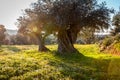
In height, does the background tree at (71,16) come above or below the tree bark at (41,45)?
above

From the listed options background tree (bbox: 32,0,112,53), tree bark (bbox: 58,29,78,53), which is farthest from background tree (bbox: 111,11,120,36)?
tree bark (bbox: 58,29,78,53)

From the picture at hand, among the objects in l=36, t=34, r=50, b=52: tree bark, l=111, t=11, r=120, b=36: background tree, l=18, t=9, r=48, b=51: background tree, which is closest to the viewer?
l=18, t=9, r=48, b=51: background tree

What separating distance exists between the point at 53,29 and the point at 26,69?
19.1m

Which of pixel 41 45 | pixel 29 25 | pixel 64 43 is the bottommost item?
pixel 41 45

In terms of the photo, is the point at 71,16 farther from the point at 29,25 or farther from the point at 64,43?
the point at 29,25

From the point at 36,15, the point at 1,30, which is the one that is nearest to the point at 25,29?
the point at 36,15

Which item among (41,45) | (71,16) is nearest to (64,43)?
(71,16)

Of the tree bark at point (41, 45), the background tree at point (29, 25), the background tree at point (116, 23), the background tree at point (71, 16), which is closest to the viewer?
the background tree at point (71, 16)

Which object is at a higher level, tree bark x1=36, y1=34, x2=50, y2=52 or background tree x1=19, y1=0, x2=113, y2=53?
background tree x1=19, y1=0, x2=113, y2=53

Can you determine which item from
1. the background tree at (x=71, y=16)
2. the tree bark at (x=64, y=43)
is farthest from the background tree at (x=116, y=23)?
the tree bark at (x=64, y=43)

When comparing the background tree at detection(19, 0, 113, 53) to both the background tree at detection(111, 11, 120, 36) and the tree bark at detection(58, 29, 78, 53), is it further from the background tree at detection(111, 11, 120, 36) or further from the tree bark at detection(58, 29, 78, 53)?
the background tree at detection(111, 11, 120, 36)

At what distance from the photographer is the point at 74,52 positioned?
41406 mm

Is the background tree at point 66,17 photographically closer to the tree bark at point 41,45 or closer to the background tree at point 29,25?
the background tree at point 29,25

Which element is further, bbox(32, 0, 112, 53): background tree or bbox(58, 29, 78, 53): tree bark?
bbox(58, 29, 78, 53): tree bark
